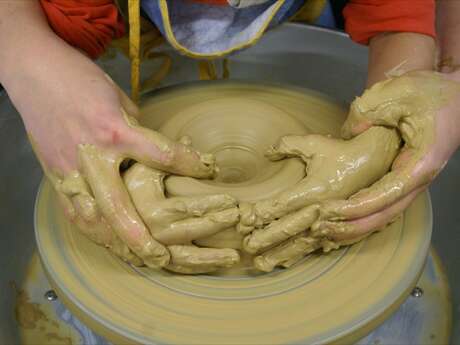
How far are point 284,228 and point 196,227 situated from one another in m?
0.14

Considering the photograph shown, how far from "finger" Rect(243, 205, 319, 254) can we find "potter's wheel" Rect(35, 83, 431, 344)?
8 cm

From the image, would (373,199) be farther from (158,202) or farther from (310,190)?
(158,202)

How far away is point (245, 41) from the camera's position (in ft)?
4.18

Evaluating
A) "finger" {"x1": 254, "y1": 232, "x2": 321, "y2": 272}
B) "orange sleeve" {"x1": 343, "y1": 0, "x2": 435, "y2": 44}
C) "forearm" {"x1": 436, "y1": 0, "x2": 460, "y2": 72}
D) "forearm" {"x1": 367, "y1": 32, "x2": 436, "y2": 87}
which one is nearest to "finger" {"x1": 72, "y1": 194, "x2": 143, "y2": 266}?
"finger" {"x1": 254, "y1": 232, "x2": 321, "y2": 272}

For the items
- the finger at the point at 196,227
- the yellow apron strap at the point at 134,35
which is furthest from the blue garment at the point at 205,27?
the finger at the point at 196,227

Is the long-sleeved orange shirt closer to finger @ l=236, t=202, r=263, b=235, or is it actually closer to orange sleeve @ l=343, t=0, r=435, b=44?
orange sleeve @ l=343, t=0, r=435, b=44

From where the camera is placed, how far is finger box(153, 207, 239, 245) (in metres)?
0.88

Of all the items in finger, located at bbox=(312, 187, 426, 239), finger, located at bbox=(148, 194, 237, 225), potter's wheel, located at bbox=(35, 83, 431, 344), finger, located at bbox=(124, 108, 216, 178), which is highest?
finger, located at bbox=(124, 108, 216, 178)

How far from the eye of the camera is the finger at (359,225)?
0.90 metres

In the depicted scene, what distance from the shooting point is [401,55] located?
1176 millimetres

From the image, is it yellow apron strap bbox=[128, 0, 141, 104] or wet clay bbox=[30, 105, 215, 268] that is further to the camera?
yellow apron strap bbox=[128, 0, 141, 104]

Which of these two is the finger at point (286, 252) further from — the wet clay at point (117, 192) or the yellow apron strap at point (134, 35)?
the yellow apron strap at point (134, 35)

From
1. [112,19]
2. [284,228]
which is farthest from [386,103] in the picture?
[112,19]

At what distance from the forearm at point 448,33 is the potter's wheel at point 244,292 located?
0.48 metres
